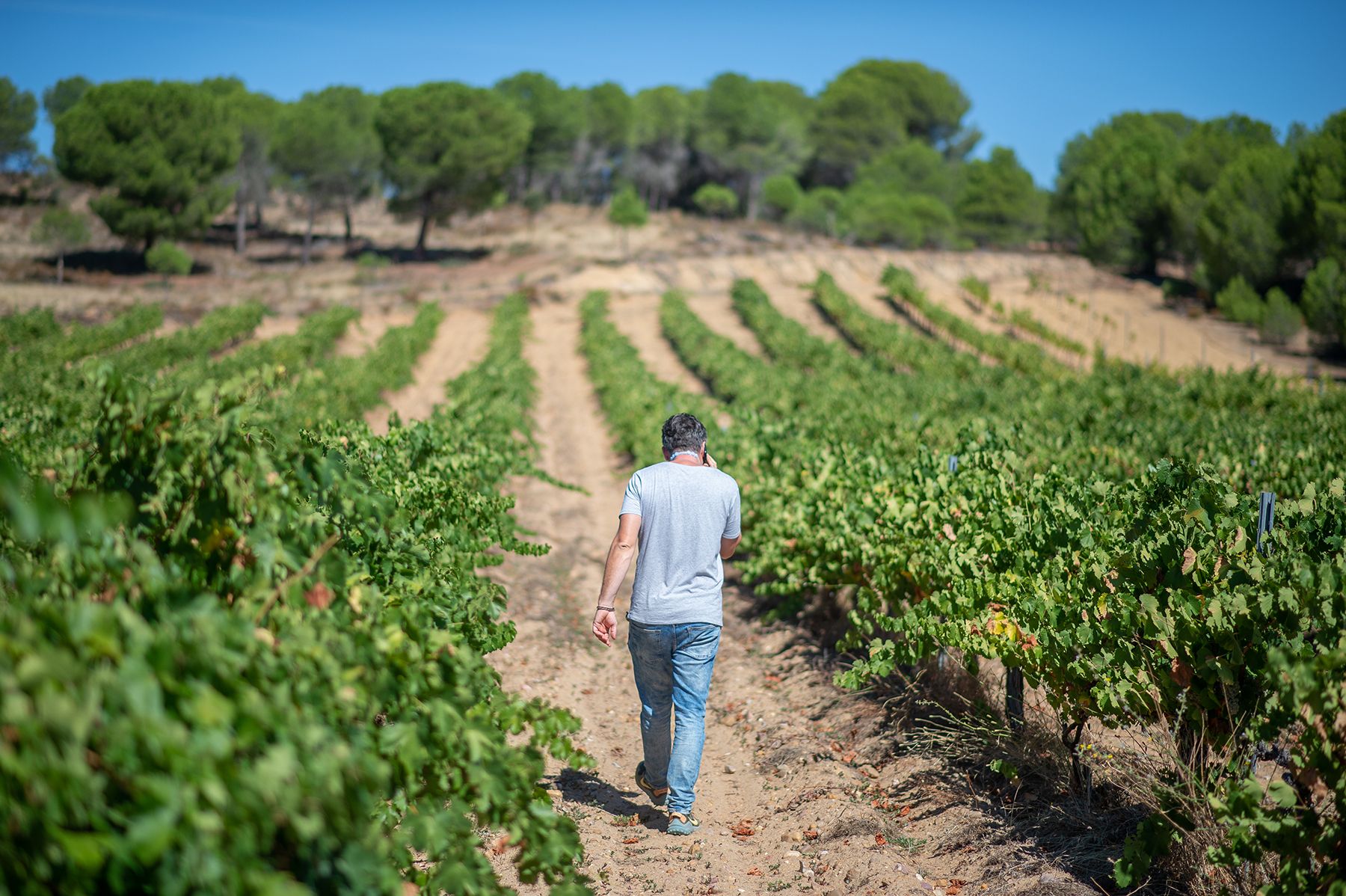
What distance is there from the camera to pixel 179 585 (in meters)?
2.01

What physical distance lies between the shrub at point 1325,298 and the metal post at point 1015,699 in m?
34.9

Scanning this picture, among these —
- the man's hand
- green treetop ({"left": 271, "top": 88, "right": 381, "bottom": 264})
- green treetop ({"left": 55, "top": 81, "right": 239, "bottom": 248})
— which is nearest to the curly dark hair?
the man's hand

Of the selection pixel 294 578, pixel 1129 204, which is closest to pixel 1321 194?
pixel 1129 204

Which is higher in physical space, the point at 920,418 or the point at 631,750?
the point at 920,418

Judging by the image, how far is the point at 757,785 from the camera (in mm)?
4852

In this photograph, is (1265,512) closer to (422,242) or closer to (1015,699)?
(1015,699)

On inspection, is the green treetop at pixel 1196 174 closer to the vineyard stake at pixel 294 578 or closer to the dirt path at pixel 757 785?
the dirt path at pixel 757 785

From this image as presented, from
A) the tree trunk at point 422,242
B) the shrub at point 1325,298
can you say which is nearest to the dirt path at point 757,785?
the shrub at point 1325,298

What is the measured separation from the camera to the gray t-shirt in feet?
12.7

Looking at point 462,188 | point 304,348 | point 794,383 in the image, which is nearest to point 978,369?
point 794,383

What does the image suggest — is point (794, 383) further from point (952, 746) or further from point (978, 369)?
point (952, 746)

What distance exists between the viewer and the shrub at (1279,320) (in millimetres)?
35003

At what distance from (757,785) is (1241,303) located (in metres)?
41.9

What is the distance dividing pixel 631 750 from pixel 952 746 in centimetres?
183
